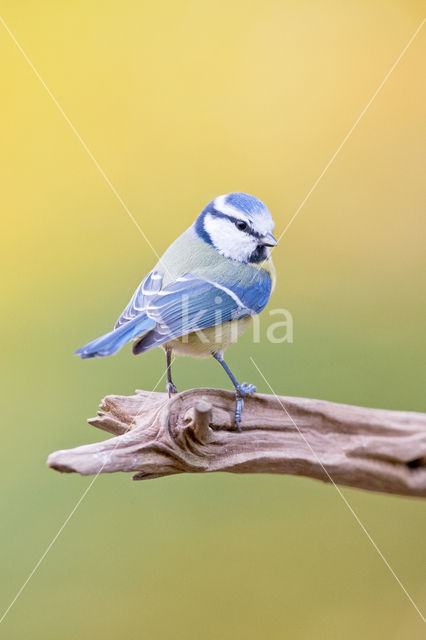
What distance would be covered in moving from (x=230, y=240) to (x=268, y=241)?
94mm

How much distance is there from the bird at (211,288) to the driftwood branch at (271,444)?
54 mm

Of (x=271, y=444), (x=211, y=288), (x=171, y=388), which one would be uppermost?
(x=211, y=288)

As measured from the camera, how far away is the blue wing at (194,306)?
1.36 meters

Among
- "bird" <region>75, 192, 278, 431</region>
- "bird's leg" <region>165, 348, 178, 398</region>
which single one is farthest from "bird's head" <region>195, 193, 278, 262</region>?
"bird's leg" <region>165, 348, 178, 398</region>

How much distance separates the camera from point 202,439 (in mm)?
1274

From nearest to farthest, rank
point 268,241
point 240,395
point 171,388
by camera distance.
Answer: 1. point 240,395
2. point 268,241
3. point 171,388

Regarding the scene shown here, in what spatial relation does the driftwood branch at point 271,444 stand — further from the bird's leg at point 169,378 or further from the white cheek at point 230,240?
the white cheek at point 230,240

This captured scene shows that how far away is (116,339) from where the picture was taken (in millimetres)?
1261

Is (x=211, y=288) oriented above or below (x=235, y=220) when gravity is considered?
below

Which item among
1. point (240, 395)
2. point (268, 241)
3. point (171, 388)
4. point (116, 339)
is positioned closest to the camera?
point (116, 339)

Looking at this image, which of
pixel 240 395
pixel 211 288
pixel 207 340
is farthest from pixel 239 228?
pixel 240 395

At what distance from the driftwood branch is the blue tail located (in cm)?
15

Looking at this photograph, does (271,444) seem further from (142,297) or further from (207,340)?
(142,297)

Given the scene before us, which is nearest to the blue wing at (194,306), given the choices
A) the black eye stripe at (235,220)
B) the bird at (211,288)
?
the bird at (211,288)
